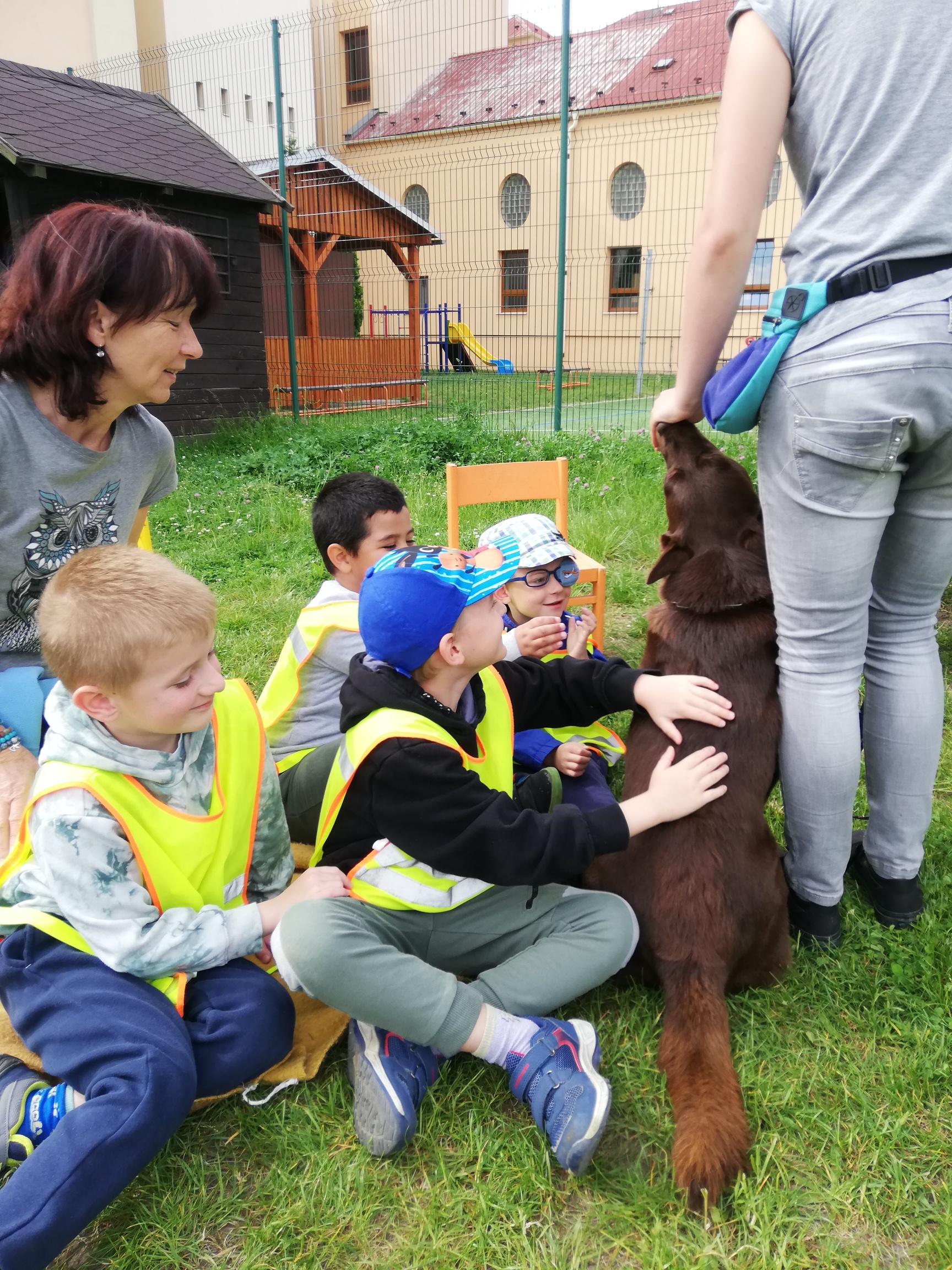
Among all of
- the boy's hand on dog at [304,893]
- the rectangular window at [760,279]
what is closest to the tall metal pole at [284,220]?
the rectangular window at [760,279]

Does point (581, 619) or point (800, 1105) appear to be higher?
point (581, 619)

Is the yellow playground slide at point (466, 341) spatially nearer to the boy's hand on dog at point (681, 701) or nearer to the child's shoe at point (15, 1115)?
the boy's hand on dog at point (681, 701)

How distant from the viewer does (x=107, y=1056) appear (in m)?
1.74

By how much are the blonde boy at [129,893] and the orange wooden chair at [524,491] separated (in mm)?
2125

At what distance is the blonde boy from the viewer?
1787 mm

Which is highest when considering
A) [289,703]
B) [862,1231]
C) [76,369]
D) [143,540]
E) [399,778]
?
[76,369]

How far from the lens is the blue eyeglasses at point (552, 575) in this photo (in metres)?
3.33

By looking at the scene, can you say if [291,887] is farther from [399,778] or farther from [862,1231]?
[862,1231]

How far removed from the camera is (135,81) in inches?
874

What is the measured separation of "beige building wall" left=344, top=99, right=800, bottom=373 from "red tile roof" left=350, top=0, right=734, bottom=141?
36 centimetres

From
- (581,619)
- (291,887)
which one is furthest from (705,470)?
(291,887)

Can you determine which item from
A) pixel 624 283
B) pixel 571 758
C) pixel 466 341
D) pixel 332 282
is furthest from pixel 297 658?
pixel 466 341

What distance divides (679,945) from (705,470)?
1267 millimetres

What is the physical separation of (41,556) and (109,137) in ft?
32.1
